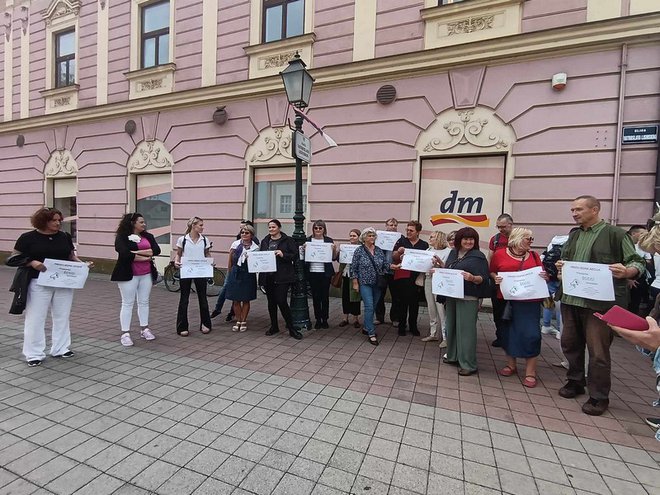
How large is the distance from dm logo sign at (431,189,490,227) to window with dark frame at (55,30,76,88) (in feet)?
41.1

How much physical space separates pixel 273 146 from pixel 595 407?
7.89 meters

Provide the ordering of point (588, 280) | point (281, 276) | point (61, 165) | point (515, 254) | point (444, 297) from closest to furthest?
1. point (588, 280)
2. point (515, 254)
3. point (444, 297)
4. point (281, 276)
5. point (61, 165)

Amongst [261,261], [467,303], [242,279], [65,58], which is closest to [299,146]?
[261,261]

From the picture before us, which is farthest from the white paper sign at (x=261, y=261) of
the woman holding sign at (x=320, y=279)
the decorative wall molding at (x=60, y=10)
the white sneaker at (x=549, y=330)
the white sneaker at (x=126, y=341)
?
the decorative wall molding at (x=60, y=10)

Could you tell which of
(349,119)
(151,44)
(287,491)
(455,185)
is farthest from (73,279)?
(151,44)

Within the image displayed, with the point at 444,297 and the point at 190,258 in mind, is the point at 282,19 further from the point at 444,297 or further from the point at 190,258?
the point at 444,297

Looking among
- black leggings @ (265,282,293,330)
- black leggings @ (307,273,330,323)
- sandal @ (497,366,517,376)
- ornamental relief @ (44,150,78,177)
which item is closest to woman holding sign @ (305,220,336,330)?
black leggings @ (307,273,330,323)

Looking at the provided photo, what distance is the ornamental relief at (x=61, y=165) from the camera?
11.5 metres

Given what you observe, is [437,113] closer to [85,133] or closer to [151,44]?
[151,44]

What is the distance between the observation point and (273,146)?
8.75m

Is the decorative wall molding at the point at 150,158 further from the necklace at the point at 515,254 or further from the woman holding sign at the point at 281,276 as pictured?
the necklace at the point at 515,254

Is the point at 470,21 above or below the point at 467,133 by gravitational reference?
above

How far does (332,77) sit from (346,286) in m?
5.06

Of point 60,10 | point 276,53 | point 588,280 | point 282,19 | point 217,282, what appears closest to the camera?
point 588,280
